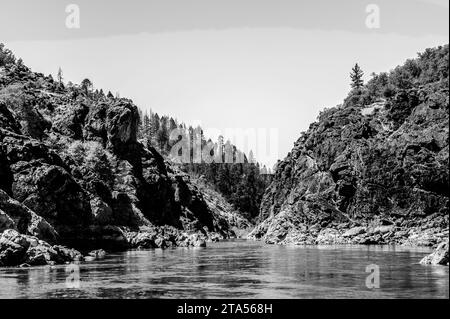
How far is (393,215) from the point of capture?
116 meters

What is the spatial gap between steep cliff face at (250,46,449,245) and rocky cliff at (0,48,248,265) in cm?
2929

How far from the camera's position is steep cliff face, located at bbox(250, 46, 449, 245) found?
357 ft

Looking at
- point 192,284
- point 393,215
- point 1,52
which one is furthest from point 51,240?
point 1,52

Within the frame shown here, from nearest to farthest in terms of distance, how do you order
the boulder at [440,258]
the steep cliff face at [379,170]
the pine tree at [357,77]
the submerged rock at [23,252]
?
1. the boulder at [440,258]
2. the submerged rock at [23,252]
3. the steep cliff face at [379,170]
4. the pine tree at [357,77]

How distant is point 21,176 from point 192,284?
54595 millimetres

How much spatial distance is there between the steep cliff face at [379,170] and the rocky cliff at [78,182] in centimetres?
2929

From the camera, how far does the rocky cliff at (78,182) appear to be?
77875mm

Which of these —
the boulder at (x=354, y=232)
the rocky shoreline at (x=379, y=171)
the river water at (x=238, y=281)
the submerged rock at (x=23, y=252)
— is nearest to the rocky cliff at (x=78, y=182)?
the submerged rock at (x=23, y=252)

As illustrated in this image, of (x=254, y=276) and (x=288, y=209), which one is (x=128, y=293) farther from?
(x=288, y=209)

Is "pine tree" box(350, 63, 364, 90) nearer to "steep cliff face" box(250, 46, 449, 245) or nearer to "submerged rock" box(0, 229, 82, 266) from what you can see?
"steep cliff face" box(250, 46, 449, 245)

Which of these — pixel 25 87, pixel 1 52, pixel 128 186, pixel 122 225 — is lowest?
pixel 122 225

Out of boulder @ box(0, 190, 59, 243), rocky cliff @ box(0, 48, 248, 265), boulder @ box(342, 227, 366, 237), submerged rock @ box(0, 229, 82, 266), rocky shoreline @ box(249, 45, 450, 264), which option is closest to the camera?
submerged rock @ box(0, 229, 82, 266)

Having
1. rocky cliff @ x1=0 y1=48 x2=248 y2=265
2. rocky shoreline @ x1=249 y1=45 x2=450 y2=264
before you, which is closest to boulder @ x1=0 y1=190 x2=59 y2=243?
rocky cliff @ x1=0 y1=48 x2=248 y2=265

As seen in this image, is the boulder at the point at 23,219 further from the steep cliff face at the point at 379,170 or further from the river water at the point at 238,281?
the steep cliff face at the point at 379,170
